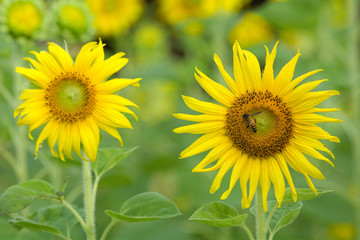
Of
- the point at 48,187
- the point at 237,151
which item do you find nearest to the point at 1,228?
the point at 48,187

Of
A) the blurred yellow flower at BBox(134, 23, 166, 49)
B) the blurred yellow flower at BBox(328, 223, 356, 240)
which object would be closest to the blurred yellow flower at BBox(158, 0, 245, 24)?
the blurred yellow flower at BBox(134, 23, 166, 49)

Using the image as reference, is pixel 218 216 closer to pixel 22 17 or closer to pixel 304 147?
pixel 304 147

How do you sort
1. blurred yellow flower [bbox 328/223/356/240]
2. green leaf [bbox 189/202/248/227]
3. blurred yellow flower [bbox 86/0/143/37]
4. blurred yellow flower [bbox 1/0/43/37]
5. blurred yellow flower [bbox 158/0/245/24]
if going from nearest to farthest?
green leaf [bbox 189/202/248/227]
blurred yellow flower [bbox 1/0/43/37]
blurred yellow flower [bbox 328/223/356/240]
blurred yellow flower [bbox 158/0/245/24]
blurred yellow flower [bbox 86/0/143/37]

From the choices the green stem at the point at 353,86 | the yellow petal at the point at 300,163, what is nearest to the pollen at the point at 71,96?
the yellow petal at the point at 300,163

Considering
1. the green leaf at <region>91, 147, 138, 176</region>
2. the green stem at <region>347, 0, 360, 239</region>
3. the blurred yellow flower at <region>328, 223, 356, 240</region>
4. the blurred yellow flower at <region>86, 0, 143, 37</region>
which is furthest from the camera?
the blurred yellow flower at <region>86, 0, 143, 37</region>

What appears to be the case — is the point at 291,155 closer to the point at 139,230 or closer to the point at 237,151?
the point at 237,151

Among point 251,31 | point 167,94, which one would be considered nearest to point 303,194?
point 167,94

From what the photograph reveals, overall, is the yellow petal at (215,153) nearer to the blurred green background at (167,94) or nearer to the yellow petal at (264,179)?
the yellow petal at (264,179)

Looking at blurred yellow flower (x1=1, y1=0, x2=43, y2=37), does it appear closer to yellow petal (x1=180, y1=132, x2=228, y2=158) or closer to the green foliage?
the green foliage
